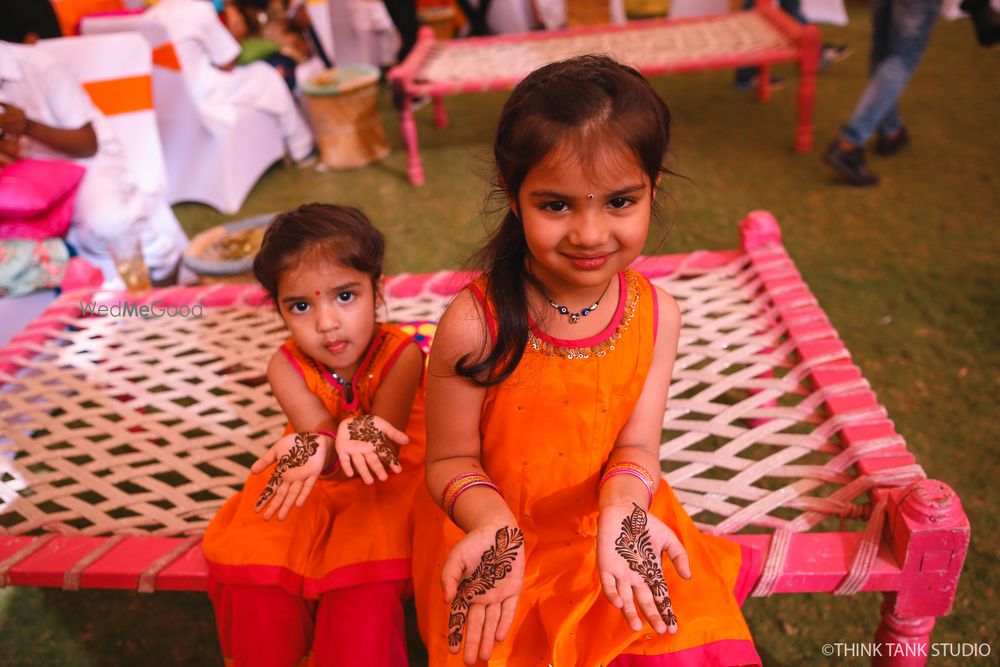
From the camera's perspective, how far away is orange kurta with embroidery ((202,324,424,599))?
103 cm

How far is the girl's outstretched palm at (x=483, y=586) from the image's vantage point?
2.48ft

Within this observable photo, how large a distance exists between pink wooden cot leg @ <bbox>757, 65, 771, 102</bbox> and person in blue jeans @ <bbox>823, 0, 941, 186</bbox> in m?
0.70

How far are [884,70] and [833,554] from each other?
2133 mm

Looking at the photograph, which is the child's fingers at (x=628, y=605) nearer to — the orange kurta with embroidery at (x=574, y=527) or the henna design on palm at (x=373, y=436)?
the orange kurta with embroidery at (x=574, y=527)

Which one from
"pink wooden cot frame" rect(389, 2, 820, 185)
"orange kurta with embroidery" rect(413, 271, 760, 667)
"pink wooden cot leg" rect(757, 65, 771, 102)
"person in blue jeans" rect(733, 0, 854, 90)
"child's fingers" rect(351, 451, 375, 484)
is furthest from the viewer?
"person in blue jeans" rect(733, 0, 854, 90)

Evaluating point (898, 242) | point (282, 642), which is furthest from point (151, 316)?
point (898, 242)

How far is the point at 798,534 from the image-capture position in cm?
105

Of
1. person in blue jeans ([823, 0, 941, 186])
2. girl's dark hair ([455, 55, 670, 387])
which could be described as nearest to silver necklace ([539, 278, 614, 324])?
girl's dark hair ([455, 55, 670, 387])

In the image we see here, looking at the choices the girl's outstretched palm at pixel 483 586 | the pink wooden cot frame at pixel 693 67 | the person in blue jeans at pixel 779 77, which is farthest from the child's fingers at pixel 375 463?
the person in blue jeans at pixel 779 77

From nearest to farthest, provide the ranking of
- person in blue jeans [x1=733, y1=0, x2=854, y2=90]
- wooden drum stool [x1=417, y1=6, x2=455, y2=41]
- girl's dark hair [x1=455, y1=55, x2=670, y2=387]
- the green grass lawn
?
girl's dark hair [x1=455, y1=55, x2=670, y2=387], the green grass lawn, person in blue jeans [x1=733, y1=0, x2=854, y2=90], wooden drum stool [x1=417, y1=6, x2=455, y2=41]

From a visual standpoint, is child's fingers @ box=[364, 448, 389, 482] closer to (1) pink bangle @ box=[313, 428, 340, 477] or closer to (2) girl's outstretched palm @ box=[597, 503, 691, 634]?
(1) pink bangle @ box=[313, 428, 340, 477]

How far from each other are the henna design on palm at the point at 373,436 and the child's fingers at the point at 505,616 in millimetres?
284

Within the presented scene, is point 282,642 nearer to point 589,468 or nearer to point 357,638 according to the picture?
point 357,638

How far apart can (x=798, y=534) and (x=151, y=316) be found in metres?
1.51
